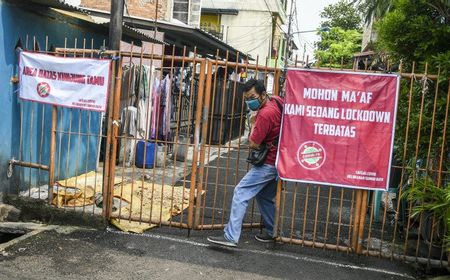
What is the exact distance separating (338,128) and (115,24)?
444 cm

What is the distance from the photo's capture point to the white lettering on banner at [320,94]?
501 cm

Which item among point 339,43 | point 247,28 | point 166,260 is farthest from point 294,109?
point 339,43

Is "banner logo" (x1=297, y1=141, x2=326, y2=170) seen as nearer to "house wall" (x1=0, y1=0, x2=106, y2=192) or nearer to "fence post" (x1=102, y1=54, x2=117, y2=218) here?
"fence post" (x1=102, y1=54, x2=117, y2=218)

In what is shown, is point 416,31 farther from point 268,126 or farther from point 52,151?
point 52,151

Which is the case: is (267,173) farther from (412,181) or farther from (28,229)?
(28,229)

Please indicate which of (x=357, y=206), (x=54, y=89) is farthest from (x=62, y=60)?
(x=357, y=206)

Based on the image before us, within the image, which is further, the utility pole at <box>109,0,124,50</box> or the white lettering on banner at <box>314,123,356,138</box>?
the utility pole at <box>109,0,124,50</box>

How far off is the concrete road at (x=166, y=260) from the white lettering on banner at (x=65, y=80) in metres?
1.64

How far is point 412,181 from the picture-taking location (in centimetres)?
503

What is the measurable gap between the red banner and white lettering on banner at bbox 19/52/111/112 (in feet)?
7.60

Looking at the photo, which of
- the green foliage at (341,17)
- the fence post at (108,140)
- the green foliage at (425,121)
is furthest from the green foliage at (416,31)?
the green foliage at (341,17)

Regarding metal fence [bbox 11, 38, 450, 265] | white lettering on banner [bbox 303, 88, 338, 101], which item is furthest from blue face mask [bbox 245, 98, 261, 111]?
white lettering on banner [bbox 303, 88, 338, 101]

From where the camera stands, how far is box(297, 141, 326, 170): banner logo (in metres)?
5.10

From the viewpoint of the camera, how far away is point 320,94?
5047 mm
